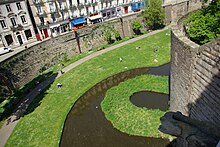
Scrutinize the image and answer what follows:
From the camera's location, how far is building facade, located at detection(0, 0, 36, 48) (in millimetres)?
36688

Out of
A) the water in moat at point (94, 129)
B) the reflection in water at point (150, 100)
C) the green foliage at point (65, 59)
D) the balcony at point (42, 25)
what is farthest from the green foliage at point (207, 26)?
the balcony at point (42, 25)

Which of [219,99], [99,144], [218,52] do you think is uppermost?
[218,52]

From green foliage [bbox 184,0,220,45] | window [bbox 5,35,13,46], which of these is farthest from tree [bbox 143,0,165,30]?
green foliage [bbox 184,0,220,45]

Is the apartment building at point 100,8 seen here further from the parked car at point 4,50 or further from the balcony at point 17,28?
the parked car at point 4,50

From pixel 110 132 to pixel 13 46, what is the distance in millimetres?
27375

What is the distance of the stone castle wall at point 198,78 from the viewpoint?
1021cm

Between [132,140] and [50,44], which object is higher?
[50,44]

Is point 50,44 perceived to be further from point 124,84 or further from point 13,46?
point 124,84

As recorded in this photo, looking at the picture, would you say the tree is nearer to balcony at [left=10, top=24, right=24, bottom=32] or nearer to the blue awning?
the blue awning

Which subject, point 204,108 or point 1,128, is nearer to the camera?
point 204,108

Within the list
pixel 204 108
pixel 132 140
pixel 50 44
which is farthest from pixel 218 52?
pixel 50 44

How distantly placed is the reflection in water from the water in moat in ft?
13.8

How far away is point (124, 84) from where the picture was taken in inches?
1083

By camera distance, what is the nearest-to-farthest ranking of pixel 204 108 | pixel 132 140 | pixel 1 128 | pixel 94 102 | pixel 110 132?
pixel 204 108, pixel 132 140, pixel 110 132, pixel 1 128, pixel 94 102
